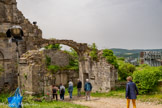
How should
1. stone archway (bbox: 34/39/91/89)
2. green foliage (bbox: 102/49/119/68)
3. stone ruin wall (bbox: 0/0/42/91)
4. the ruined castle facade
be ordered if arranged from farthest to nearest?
stone archway (bbox: 34/39/91/89)
green foliage (bbox: 102/49/119/68)
stone ruin wall (bbox: 0/0/42/91)
the ruined castle facade

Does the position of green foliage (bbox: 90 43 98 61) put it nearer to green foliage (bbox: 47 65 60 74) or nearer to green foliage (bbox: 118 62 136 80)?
green foliage (bbox: 118 62 136 80)

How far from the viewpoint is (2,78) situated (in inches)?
631

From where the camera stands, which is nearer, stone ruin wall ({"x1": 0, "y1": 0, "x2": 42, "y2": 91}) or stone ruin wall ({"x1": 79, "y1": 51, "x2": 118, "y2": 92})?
stone ruin wall ({"x1": 0, "y1": 0, "x2": 42, "y2": 91})

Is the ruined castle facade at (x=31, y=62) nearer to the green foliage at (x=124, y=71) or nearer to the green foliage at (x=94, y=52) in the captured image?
the green foliage at (x=94, y=52)

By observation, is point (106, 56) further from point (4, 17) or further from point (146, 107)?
point (4, 17)

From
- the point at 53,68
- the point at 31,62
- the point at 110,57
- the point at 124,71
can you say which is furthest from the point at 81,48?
the point at 31,62

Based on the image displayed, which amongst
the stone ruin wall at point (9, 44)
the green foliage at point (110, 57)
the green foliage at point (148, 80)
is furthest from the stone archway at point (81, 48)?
the green foliage at point (148, 80)

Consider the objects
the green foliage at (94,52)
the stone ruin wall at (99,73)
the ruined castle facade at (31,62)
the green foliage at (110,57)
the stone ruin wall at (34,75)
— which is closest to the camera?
the stone ruin wall at (34,75)

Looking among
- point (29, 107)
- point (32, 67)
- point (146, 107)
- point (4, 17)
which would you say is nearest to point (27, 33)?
point (4, 17)

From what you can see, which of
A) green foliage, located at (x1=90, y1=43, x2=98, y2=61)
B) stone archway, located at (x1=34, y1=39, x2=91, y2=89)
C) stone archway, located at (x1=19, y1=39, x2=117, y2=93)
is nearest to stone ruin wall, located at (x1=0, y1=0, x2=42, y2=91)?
stone archway, located at (x1=19, y1=39, x2=117, y2=93)

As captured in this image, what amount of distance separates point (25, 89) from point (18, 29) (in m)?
5.37

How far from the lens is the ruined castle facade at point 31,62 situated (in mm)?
12984

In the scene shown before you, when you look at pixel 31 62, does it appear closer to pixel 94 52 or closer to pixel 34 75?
pixel 34 75

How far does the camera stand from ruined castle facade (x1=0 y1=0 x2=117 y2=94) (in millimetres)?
12984
